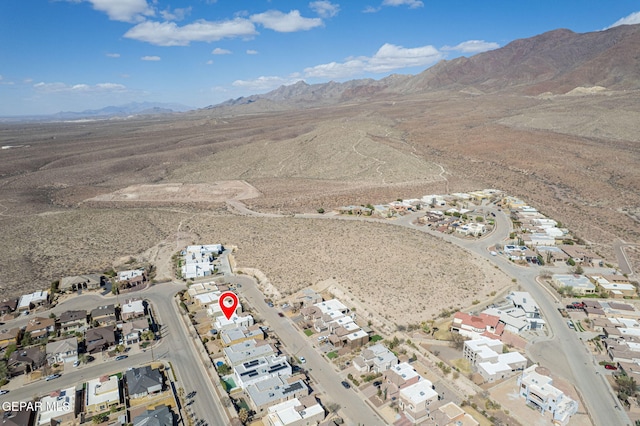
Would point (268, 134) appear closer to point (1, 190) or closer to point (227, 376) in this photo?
point (1, 190)

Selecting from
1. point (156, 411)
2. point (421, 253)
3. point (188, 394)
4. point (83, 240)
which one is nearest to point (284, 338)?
point (188, 394)

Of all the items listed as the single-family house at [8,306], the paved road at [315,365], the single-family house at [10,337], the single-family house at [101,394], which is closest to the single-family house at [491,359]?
the paved road at [315,365]

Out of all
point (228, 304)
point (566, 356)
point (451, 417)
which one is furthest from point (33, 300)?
point (566, 356)

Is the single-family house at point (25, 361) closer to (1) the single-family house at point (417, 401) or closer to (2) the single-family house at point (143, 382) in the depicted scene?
(2) the single-family house at point (143, 382)

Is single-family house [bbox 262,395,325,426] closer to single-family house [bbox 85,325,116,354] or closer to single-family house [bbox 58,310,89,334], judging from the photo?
single-family house [bbox 85,325,116,354]

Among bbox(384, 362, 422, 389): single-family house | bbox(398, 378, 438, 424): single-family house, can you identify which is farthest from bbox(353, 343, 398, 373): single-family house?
bbox(398, 378, 438, 424): single-family house

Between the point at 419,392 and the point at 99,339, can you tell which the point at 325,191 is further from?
the point at 419,392
